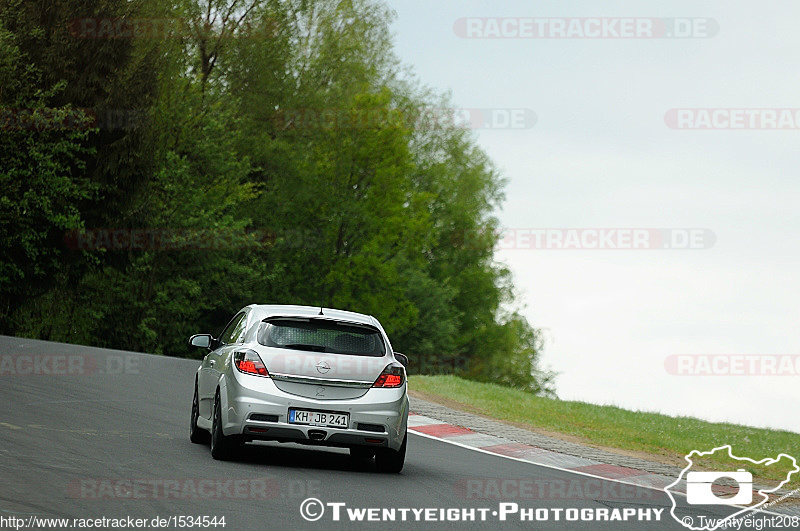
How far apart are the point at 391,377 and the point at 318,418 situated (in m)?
0.90

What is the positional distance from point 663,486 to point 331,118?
41414 millimetres

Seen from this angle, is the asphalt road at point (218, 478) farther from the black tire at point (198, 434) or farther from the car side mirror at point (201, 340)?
the car side mirror at point (201, 340)

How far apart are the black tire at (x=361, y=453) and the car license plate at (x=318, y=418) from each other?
1.21 ft

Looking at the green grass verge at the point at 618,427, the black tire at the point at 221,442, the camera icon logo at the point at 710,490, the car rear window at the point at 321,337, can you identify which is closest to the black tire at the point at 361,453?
the car rear window at the point at 321,337

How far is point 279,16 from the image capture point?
5250cm

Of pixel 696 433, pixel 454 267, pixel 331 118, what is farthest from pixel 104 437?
pixel 454 267

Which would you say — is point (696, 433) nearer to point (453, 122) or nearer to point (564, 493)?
point (564, 493)

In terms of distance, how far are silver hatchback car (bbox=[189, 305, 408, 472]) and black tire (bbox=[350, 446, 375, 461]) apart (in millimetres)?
26

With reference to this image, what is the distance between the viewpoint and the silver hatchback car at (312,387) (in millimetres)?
10938

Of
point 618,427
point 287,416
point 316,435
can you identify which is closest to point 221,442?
point 287,416

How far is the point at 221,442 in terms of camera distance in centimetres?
1126

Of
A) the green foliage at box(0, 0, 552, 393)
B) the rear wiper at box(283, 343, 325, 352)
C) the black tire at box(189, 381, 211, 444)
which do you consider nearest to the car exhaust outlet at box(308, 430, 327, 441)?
the rear wiper at box(283, 343, 325, 352)

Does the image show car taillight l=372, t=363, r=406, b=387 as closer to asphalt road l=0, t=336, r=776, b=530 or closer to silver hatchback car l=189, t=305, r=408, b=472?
silver hatchback car l=189, t=305, r=408, b=472

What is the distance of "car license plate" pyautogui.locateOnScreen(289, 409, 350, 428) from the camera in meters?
Result: 10.9
